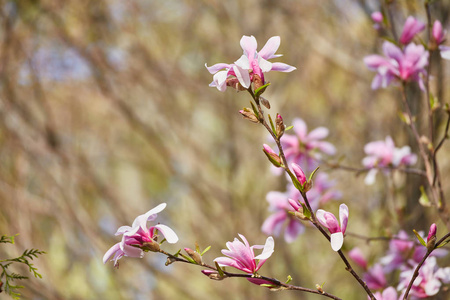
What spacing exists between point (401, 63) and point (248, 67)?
2.17ft

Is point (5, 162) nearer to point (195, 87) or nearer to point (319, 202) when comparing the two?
point (195, 87)

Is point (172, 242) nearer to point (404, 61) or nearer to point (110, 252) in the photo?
point (110, 252)

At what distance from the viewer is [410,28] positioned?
1455 mm

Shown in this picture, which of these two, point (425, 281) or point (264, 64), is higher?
point (264, 64)

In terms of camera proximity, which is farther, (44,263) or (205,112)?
(205,112)

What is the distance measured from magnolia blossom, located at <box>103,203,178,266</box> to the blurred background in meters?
1.38

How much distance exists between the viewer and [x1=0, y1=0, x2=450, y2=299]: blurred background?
2771 millimetres

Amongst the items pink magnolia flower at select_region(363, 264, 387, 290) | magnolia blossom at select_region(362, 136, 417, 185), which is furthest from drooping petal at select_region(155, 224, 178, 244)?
magnolia blossom at select_region(362, 136, 417, 185)

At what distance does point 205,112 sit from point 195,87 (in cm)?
121

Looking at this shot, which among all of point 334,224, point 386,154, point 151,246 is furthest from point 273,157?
point 386,154

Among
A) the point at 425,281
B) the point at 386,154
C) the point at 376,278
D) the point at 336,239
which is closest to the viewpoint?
the point at 336,239

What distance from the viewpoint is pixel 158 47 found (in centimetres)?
399

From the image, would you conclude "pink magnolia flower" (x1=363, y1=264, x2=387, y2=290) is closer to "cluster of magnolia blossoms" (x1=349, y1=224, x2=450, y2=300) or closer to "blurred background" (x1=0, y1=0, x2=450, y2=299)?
"cluster of magnolia blossoms" (x1=349, y1=224, x2=450, y2=300)

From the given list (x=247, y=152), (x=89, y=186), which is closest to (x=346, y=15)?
(x=247, y=152)
